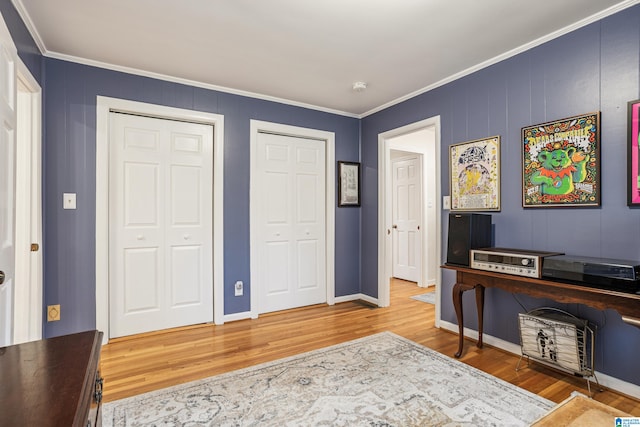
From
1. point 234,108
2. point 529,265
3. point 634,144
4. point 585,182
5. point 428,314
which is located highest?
point 234,108

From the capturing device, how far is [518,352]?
8.57ft

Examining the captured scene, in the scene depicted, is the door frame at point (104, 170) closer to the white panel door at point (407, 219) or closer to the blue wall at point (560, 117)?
the blue wall at point (560, 117)

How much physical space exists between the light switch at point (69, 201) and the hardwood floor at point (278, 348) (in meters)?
1.22

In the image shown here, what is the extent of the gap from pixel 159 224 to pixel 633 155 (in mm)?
3612

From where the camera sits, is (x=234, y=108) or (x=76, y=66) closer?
(x=76, y=66)

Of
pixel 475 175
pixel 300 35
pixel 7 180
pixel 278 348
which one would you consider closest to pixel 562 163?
pixel 475 175

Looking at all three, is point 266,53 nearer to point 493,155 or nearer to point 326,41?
point 326,41

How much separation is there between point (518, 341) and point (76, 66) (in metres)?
4.22

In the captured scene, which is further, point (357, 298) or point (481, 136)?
point (357, 298)

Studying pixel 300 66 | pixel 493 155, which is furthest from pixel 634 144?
pixel 300 66

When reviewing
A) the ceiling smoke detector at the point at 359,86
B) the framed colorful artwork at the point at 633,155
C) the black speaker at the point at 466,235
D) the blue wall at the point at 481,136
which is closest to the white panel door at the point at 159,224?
the blue wall at the point at 481,136

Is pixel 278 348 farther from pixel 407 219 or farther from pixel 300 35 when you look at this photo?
pixel 407 219

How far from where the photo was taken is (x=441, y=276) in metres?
3.25

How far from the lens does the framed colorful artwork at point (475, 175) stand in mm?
2765
